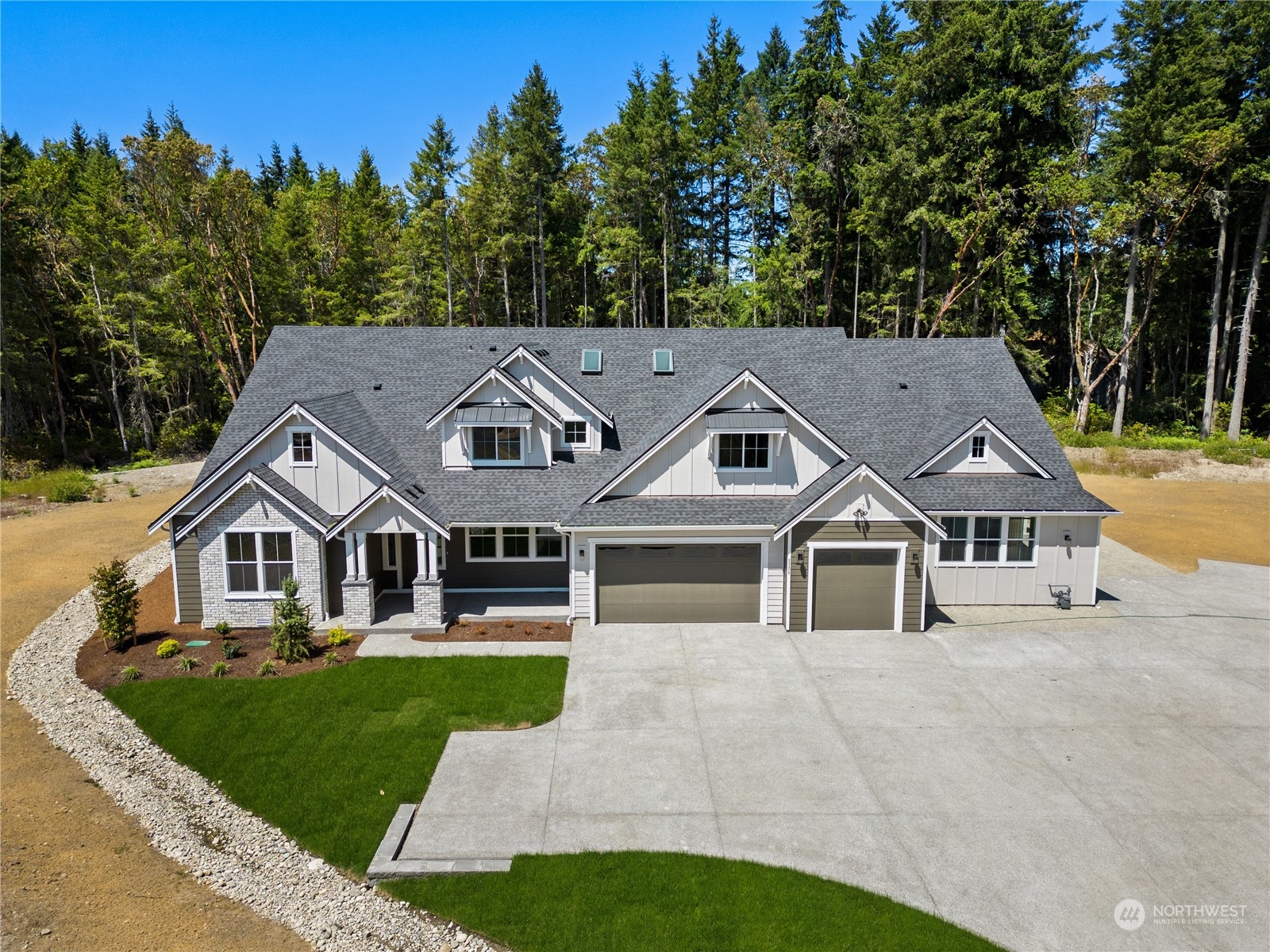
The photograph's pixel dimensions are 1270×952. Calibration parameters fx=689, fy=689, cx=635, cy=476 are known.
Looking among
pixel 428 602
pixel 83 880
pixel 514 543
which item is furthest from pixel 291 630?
pixel 83 880

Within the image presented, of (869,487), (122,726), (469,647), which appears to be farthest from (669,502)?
(122,726)

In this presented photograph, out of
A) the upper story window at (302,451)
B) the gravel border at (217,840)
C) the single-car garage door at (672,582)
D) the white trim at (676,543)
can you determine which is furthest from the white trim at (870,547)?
the upper story window at (302,451)

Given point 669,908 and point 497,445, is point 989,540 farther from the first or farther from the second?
point 669,908

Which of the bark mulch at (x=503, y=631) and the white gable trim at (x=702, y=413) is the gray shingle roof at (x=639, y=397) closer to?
the white gable trim at (x=702, y=413)

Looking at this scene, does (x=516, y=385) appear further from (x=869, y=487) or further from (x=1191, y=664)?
(x=1191, y=664)

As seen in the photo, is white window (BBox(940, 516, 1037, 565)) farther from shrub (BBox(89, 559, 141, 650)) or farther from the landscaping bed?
shrub (BBox(89, 559, 141, 650))

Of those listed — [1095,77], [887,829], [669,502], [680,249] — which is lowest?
[887,829]

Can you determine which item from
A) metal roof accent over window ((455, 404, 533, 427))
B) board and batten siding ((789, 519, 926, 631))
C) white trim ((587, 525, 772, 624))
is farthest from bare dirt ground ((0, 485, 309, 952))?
board and batten siding ((789, 519, 926, 631))
